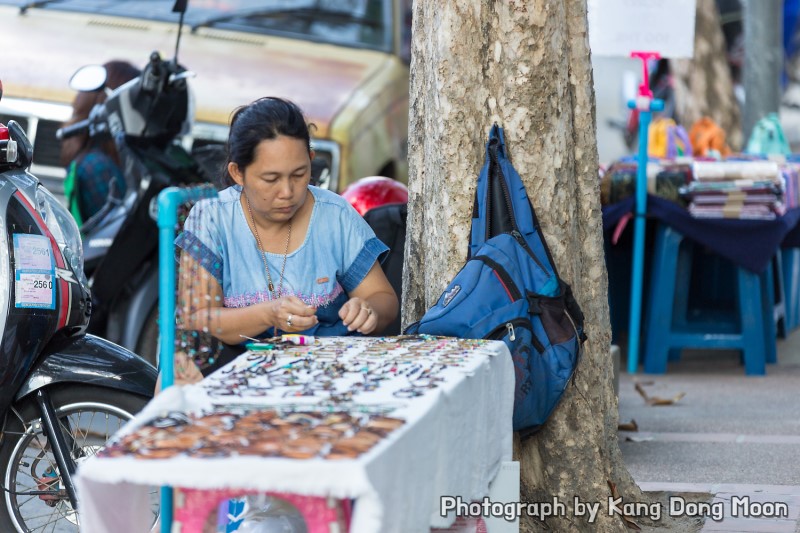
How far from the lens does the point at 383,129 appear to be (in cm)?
802

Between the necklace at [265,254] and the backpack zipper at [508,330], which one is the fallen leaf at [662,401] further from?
the necklace at [265,254]

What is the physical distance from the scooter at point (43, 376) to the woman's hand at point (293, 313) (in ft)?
2.60

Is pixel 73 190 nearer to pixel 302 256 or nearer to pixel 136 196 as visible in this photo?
pixel 136 196

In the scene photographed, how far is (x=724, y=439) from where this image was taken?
18.8 ft

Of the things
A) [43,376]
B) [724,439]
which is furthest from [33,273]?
[724,439]

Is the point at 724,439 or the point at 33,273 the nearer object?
the point at 33,273

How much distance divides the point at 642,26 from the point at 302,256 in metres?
3.98

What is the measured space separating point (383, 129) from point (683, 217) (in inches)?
75.6

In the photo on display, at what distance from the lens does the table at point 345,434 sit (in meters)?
2.29

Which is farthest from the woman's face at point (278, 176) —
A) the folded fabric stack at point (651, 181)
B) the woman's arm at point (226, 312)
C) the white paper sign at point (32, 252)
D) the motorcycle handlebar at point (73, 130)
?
the folded fabric stack at point (651, 181)

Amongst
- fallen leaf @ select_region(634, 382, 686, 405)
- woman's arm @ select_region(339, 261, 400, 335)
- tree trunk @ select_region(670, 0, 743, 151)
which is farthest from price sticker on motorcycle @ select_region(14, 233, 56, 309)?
tree trunk @ select_region(670, 0, 743, 151)

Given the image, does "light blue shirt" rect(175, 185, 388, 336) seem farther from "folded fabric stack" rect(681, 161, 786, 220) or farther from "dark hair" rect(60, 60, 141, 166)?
"folded fabric stack" rect(681, 161, 786, 220)

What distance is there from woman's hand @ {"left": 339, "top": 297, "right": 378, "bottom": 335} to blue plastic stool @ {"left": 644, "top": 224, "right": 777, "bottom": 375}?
13.5 feet

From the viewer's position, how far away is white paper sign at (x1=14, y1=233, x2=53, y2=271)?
3.95 metres
